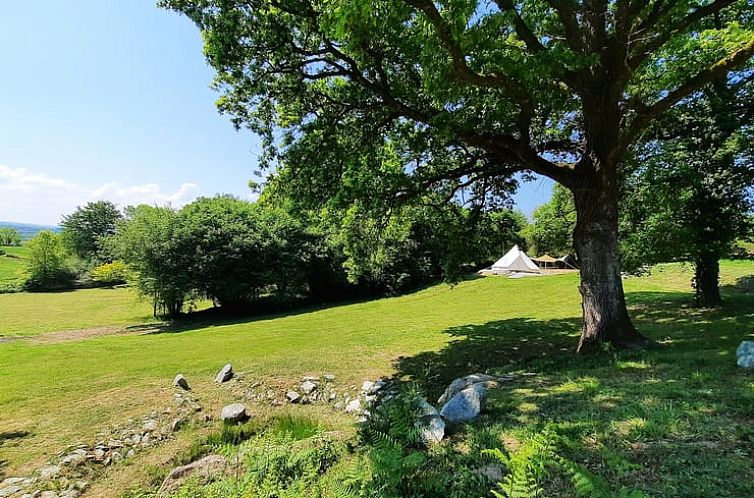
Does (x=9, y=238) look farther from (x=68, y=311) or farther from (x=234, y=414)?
(x=234, y=414)

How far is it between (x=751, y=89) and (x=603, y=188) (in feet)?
19.2

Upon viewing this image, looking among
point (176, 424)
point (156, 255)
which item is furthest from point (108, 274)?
point (176, 424)

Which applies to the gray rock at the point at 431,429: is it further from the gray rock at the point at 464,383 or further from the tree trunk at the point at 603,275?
the tree trunk at the point at 603,275

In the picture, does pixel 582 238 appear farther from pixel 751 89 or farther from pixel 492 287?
pixel 492 287

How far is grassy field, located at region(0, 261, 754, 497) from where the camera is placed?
116 inches

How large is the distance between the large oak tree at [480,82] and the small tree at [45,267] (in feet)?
147

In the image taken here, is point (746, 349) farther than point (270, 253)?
No

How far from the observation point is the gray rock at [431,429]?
372 centimetres

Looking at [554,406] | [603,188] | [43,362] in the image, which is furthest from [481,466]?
[43,362]

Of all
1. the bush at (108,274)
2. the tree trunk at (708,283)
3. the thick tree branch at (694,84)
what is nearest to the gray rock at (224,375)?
the thick tree branch at (694,84)

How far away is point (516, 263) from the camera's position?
90.1ft

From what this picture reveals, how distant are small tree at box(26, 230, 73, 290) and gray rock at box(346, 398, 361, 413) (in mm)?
46928

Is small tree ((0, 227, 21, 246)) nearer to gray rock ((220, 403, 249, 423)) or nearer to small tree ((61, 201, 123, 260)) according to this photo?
small tree ((61, 201, 123, 260))

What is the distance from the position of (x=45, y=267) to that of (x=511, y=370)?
49.3 meters
